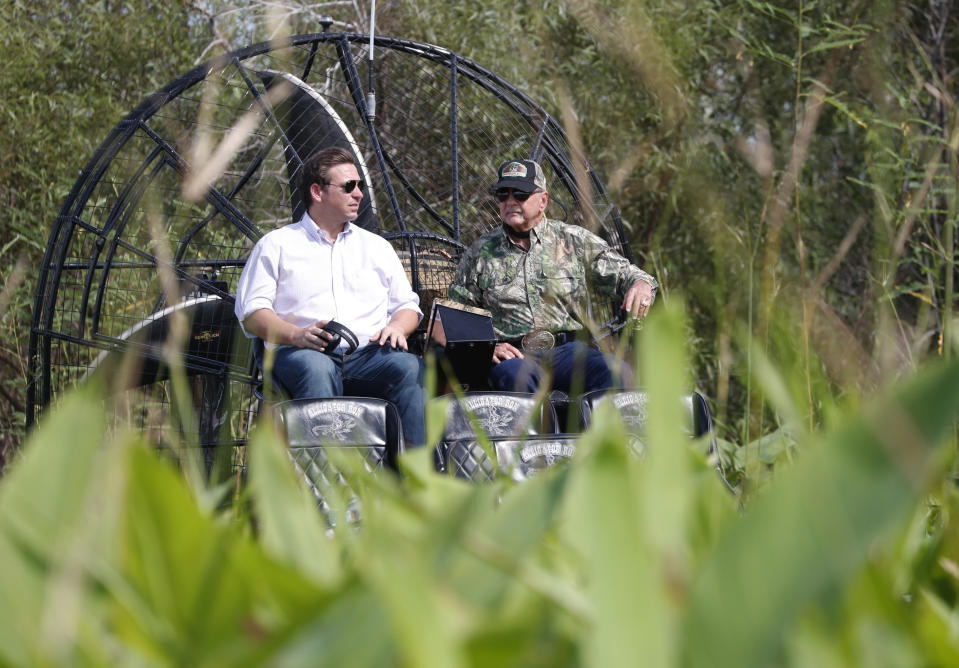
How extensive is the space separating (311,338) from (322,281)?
410 millimetres

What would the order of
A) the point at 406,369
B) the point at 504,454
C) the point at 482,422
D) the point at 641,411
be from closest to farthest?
the point at 504,454 → the point at 641,411 → the point at 482,422 → the point at 406,369

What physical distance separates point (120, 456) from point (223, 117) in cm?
644

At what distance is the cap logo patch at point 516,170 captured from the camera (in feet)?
12.8

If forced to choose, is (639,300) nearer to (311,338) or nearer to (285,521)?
(311,338)

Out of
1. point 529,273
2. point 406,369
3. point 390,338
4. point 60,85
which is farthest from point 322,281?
point 60,85

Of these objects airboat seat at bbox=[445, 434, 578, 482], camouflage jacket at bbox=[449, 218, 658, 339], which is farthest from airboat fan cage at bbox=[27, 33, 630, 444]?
airboat seat at bbox=[445, 434, 578, 482]

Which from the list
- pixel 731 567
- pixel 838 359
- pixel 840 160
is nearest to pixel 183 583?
pixel 731 567

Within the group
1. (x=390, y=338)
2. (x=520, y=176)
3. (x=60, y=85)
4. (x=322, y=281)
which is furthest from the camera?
(x=60, y=85)

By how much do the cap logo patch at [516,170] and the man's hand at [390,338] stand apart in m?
0.92

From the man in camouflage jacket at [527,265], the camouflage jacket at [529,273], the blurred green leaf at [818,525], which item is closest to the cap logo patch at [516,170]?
the man in camouflage jacket at [527,265]

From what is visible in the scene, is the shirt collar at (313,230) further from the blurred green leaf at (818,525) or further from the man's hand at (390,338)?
the blurred green leaf at (818,525)

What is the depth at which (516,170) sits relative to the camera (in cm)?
390

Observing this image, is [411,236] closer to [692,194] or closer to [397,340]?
[397,340]

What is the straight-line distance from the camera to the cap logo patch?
389cm
